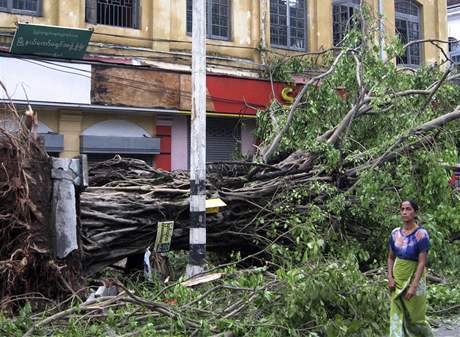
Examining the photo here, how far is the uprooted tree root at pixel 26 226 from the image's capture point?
6363 mm

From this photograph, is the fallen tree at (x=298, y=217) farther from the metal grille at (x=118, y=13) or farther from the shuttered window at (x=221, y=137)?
the metal grille at (x=118, y=13)

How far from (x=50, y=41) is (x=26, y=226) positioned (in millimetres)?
7146

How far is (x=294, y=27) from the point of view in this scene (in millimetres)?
17391

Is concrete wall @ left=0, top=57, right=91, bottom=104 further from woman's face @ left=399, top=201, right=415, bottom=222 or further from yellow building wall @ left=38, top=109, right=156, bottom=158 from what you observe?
woman's face @ left=399, top=201, right=415, bottom=222

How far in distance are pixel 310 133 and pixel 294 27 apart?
758 centimetres

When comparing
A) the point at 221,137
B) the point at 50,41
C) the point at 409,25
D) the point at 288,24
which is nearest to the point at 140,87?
the point at 50,41

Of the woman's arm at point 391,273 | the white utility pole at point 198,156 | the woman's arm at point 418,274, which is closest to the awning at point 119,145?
the white utility pole at point 198,156

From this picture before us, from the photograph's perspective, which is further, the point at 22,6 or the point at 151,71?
the point at 151,71

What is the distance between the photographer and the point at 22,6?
43.4 ft

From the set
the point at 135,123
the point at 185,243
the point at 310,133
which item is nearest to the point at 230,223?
the point at 185,243

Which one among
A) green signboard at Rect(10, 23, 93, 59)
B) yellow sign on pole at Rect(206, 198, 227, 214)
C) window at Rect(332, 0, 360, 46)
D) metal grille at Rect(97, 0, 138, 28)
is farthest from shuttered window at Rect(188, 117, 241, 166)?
yellow sign on pole at Rect(206, 198, 227, 214)

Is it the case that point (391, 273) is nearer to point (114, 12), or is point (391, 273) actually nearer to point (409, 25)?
point (114, 12)

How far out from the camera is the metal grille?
14383 mm

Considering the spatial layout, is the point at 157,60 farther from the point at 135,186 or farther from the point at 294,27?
the point at 135,186
